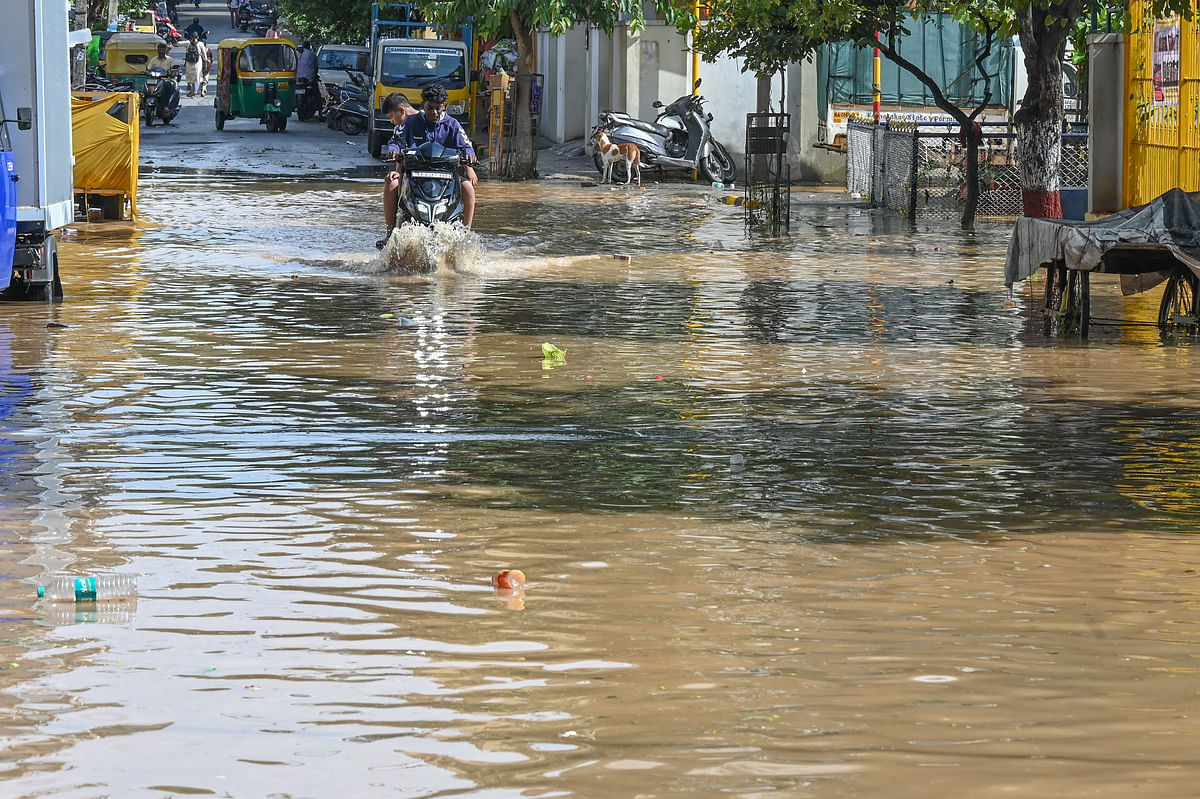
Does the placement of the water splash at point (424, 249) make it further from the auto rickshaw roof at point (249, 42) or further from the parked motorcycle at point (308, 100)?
the parked motorcycle at point (308, 100)

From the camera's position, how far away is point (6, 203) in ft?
45.5

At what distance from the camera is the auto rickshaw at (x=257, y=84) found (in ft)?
156

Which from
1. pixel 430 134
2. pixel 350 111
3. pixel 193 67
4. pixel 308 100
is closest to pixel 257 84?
pixel 350 111

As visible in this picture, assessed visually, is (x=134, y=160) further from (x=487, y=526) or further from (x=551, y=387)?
(x=487, y=526)

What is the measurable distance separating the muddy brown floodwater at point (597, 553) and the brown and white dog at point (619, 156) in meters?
18.2

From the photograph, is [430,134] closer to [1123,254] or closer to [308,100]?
[1123,254]

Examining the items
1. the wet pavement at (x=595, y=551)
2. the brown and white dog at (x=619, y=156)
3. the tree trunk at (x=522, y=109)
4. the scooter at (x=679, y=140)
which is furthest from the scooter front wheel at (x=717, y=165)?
the wet pavement at (x=595, y=551)

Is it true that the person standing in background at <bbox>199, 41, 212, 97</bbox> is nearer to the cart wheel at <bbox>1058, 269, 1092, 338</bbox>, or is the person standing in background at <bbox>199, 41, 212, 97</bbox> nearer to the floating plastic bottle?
the cart wheel at <bbox>1058, 269, 1092, 338</bbox>

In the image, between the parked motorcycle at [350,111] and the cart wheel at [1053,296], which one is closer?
the cart wheel at [1053,296]

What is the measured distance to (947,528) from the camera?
7.56 metres

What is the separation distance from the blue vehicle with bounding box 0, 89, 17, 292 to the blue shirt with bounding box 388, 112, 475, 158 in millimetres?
4691

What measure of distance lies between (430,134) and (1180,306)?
298 inches

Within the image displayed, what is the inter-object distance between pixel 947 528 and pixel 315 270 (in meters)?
11.4

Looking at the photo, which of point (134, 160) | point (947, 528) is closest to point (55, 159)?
point (134, 160)
